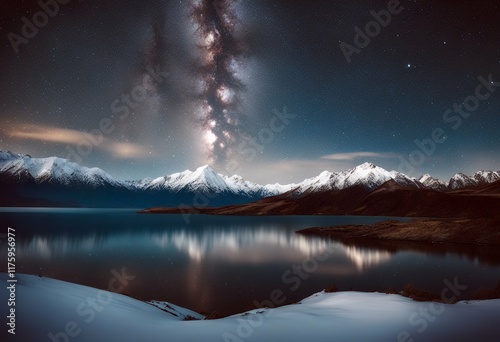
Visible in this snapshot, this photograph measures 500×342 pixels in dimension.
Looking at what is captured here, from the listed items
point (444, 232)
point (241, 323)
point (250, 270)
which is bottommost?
point (250, 270)

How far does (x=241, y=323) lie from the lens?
463 inches

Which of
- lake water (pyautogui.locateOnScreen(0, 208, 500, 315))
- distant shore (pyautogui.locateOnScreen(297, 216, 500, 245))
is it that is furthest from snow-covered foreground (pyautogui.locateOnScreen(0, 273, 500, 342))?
distant shore (pyautogui.locateOnScreen(297, 216, 500, 245))

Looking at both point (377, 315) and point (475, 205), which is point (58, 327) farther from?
point (475, 205)

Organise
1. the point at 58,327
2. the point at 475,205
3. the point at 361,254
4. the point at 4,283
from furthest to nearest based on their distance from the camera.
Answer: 1. the point at 475,205
2. the point at 361,254
3. the point at 4,283
4. the point at 58,327

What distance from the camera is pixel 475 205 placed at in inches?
7510

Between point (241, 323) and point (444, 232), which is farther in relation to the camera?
point (444, 232)

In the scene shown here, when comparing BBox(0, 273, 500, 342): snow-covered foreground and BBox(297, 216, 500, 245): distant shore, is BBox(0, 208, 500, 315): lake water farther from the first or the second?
BBox(0, 273, 500, 342): snow-covered foreground

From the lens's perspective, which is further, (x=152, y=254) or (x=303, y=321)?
(x=152, y=254)

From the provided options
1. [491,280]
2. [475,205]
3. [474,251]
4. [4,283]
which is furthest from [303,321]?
[475,205]

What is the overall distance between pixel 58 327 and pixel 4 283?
377 centimetres

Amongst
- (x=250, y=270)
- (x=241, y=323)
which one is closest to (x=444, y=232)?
(x=250, y=270)

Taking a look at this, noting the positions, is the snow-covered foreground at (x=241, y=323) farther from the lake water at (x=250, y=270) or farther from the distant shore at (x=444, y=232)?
the distant shore at (x=444, y=232)

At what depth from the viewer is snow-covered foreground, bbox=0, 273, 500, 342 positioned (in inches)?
387

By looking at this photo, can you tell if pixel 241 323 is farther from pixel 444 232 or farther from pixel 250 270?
pixel 444 232
